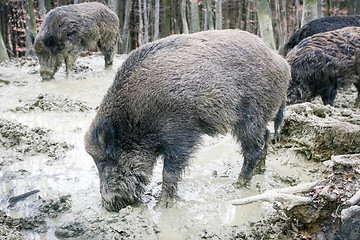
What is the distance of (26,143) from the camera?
4391mm

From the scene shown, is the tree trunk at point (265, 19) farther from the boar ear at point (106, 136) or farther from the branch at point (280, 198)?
the branch at point (280, 198)

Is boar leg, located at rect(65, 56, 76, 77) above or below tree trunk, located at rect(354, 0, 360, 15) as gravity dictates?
below

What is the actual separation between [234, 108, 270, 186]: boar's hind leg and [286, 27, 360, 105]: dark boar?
85.3 inches

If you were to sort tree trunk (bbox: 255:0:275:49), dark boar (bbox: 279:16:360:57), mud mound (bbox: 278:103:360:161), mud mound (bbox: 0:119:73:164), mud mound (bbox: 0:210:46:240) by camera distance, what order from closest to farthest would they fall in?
mud mound (bbox: 0:210:46:240)
mud mound (bbox: 278:103:360:161)
mud mound (bbox: 0:119:73:164)
dark boar (bbox: 279:16:360:57)
tree trunk (bbox: 255:0:275:49)


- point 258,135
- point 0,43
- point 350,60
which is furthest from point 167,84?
point 0,43

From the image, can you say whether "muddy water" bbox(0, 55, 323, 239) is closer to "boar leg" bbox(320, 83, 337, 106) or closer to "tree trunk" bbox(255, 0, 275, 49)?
"boar leg" bbox(320, 83, 337, 106)

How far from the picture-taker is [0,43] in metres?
11.5

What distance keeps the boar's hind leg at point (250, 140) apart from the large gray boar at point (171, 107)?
10mm

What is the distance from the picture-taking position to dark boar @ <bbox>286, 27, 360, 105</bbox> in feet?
17.7

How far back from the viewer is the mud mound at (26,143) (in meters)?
4.20

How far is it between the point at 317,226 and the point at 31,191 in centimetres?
235

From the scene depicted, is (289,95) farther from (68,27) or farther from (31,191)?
(68,27)

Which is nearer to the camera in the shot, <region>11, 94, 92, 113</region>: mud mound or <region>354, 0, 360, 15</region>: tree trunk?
<region>11, 94, 92, 113</region>: mud mound

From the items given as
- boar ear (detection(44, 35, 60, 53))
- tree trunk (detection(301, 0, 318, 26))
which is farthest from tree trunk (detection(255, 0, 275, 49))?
boar ear (detection(44, 35, 60, 53))
